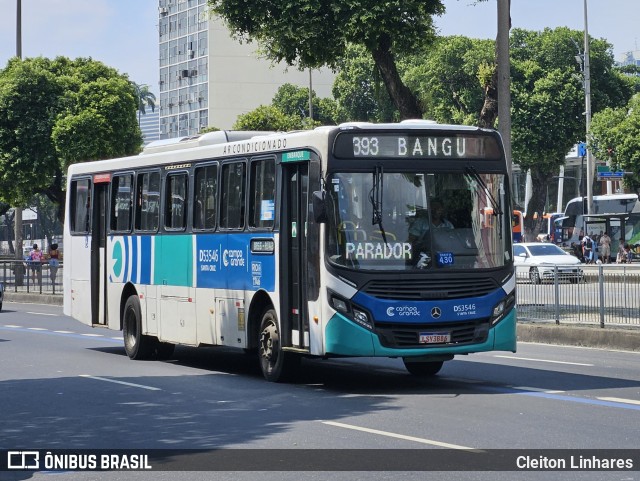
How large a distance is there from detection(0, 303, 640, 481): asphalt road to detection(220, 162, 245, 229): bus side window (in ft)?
6.94

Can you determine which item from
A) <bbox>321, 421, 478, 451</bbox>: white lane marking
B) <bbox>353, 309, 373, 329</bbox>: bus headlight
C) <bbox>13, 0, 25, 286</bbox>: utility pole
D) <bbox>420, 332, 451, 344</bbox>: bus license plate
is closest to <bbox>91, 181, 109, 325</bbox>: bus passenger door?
<bbox>353, 309, 373, 329</bbox>: bus headlight

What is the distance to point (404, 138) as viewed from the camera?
48.9 feet

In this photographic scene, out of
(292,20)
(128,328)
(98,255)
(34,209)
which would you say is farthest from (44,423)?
(34,209)

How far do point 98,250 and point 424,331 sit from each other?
8.98 m

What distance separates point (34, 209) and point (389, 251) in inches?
4604

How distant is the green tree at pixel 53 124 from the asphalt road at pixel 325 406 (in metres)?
25.2

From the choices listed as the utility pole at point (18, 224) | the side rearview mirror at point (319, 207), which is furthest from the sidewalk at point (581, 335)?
the utility pole at point (18, 224)

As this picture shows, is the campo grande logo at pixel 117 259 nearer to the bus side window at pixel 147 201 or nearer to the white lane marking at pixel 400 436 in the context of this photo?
the bus side window at pixel 147 201

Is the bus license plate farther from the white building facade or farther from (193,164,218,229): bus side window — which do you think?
the white building facade

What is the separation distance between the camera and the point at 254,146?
1656 cm

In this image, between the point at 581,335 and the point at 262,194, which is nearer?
the point at 262,194

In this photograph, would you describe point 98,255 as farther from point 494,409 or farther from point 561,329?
point 494,409

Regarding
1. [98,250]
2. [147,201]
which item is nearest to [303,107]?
[98,250]

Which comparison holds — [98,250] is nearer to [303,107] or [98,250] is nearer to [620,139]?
[620,139]
